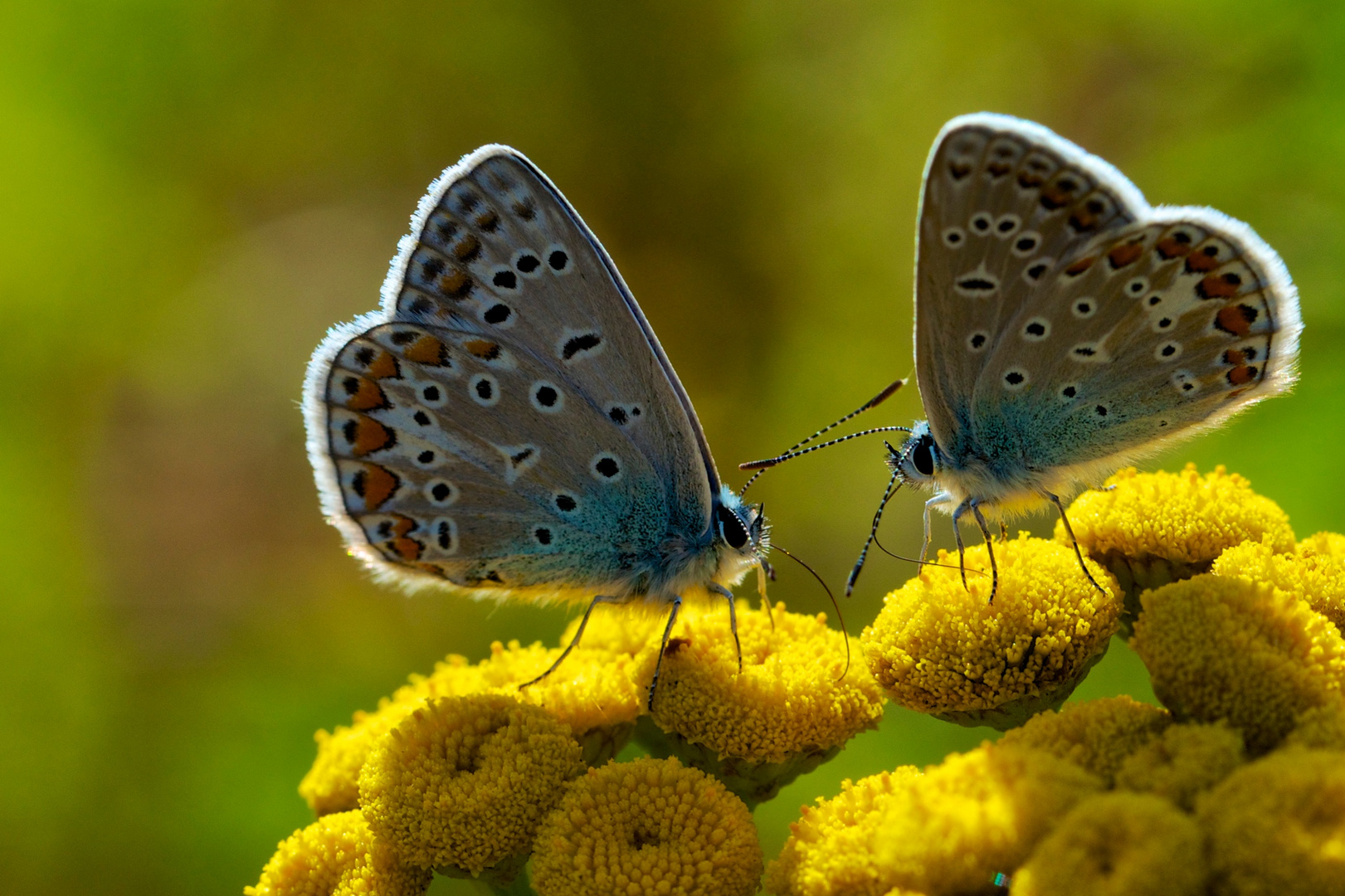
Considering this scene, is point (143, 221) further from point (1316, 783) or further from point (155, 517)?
point (1316, 783)

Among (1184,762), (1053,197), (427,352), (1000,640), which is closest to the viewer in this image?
(1184,762)

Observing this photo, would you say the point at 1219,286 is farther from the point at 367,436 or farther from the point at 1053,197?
the point at 367,436

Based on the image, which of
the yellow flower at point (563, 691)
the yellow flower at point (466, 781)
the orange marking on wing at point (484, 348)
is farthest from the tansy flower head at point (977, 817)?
the orange marking on wing at point (484, 348)

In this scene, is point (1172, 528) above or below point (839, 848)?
above

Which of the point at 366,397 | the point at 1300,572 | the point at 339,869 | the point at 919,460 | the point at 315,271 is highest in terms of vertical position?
the point at 315,271

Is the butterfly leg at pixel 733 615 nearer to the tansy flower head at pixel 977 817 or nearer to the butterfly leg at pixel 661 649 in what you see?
the butterfly leg at pixel 661 649

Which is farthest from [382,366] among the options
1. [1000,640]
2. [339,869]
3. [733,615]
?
[1000,640]

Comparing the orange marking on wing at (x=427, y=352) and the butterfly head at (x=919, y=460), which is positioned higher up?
the orange marking on wing at (x=427, y=352)
